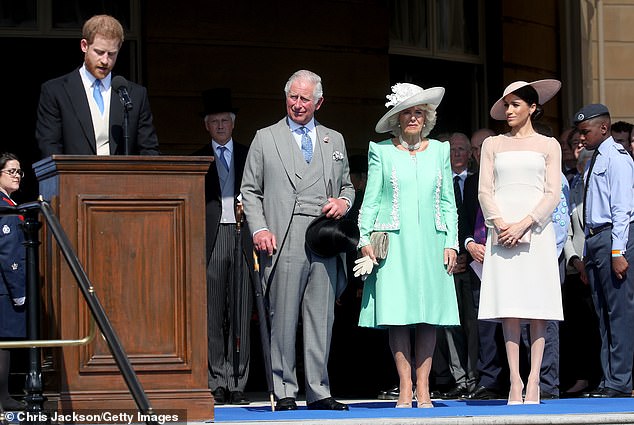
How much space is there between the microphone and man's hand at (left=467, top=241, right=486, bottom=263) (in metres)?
2.92

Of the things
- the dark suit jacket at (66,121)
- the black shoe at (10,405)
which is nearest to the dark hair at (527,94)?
the dark suit jacket at (66,121)

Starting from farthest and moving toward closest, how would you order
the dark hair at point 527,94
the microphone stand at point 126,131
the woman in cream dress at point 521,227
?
1. the dark hair at point 527,94
2. the woman in cream dress at point 521,227
3. the microphone stand at point 126,131

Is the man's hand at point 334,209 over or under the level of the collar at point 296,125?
under

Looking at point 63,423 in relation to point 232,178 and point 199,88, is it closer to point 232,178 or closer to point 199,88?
point 232,178

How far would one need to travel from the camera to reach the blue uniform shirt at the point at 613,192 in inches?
400

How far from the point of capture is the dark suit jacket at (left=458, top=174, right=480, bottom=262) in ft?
35.2

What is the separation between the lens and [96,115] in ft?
26.9

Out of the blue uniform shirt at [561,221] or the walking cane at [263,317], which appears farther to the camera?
the blue uniform shirt at [561,221]

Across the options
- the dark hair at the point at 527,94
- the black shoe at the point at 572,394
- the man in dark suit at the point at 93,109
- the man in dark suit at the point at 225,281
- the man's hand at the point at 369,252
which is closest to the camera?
the man in dark suit at the point at 93,109

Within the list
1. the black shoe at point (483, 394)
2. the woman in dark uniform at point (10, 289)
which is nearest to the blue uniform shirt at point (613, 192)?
the black shoe at point (483, 394)

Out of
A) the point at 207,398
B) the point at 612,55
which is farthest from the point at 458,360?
the point at 612,55

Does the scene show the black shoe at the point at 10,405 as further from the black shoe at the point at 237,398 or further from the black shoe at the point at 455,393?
the black shoe at the point at 455,393

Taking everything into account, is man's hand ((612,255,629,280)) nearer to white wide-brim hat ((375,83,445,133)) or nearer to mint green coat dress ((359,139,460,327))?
mint green coat dress ((359,139,460,327))

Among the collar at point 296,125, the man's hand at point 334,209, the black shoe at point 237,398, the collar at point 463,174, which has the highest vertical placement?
the collar at point 296,125
